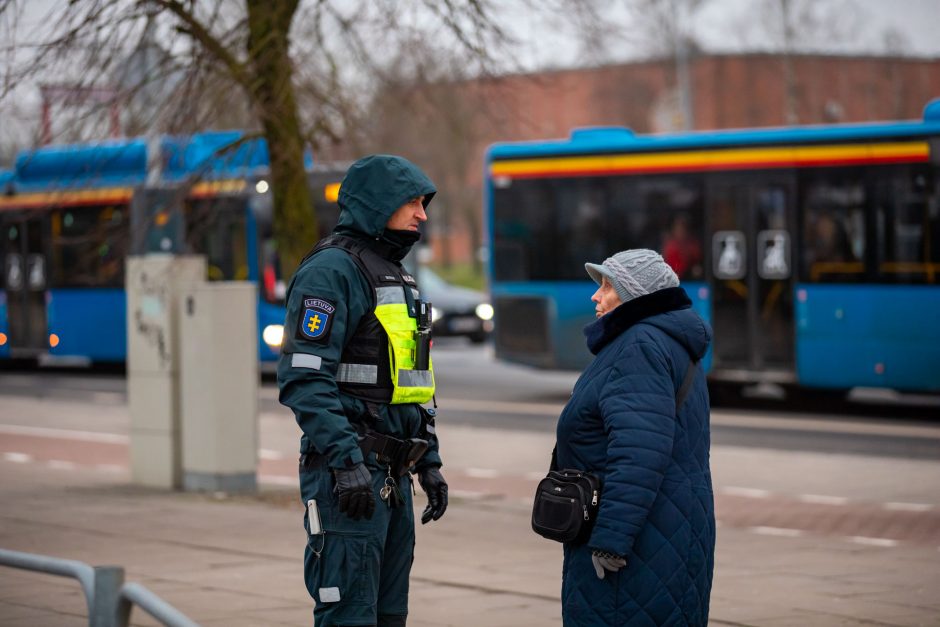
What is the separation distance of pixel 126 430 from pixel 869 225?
26.9 ft

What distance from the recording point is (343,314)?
16.6 feet

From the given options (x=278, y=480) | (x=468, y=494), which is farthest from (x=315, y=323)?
(x=278, y=480)

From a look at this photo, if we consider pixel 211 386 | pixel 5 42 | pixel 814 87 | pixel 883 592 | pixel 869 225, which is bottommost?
pixel 883 592

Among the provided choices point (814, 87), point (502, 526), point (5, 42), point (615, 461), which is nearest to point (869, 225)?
point (502, 526)

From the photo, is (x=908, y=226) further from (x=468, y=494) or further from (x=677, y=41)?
(x=677, y=41)

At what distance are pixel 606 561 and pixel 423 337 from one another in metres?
1.00

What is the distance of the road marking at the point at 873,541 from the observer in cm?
988

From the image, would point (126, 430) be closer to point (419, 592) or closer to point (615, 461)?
point (419, 592)

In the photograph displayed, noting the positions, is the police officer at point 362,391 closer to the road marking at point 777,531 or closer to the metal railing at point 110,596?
the metal railing at point 110,596

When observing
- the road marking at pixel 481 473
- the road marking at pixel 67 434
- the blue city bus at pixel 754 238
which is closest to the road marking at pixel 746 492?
the road marking at pixel 481 473

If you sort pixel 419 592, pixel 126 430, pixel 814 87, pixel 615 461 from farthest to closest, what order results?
pixel 814 87
pixel 126 430
pixel 419 592
pixel 615 461

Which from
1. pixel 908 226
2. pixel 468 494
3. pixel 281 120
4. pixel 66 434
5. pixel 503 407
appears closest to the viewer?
pixel 281 120

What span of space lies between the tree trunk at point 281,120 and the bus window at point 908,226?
25.2 feet

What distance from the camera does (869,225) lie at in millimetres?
17766
